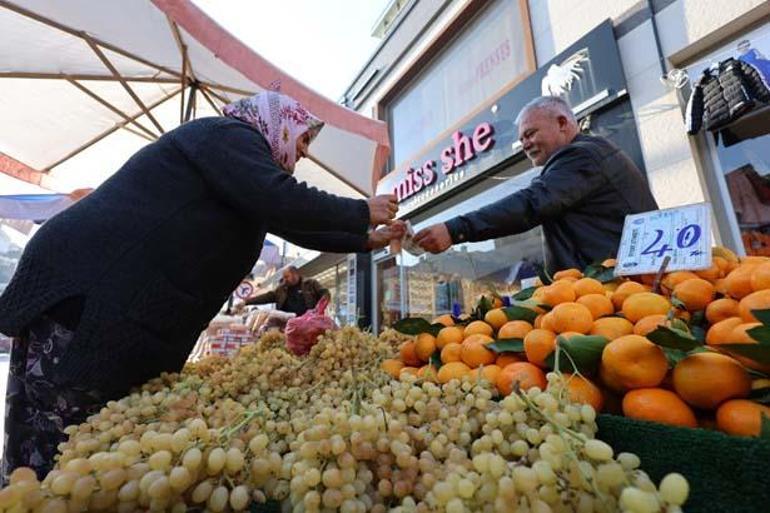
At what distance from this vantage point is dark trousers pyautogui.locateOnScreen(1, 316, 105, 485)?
90cm

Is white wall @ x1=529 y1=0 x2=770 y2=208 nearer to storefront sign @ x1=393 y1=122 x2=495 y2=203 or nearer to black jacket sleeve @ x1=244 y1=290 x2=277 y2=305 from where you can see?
storefront sign @ x1=393 y1=122 x2=495 y2=203

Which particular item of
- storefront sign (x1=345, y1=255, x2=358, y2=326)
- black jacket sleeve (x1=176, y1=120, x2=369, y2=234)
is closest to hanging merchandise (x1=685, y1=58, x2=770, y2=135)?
black jacket sleeve (x1=176, y1=120, x2=369, y2=234)

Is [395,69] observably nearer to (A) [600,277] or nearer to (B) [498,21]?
(B) [498,21]

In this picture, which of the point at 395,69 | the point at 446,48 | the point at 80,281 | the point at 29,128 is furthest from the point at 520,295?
the point at 395,69

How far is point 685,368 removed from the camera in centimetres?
57

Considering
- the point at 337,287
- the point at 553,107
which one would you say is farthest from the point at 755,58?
the point at 337,287

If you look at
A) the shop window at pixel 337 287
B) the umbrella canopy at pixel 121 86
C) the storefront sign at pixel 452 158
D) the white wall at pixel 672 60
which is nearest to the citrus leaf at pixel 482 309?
the umbrella canopy at pixel 121 86

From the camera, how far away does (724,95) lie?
7.95 ft

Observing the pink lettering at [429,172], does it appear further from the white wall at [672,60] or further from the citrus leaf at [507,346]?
the citrus leaf at [507,346]

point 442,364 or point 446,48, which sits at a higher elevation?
point 446,48

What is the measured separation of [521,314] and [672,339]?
36cm

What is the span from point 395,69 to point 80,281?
22.8 ft

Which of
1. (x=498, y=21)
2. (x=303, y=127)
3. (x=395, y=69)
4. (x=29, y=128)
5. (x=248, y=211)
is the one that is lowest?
(x=248, y=211)

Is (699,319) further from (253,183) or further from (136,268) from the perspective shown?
(136,268)
